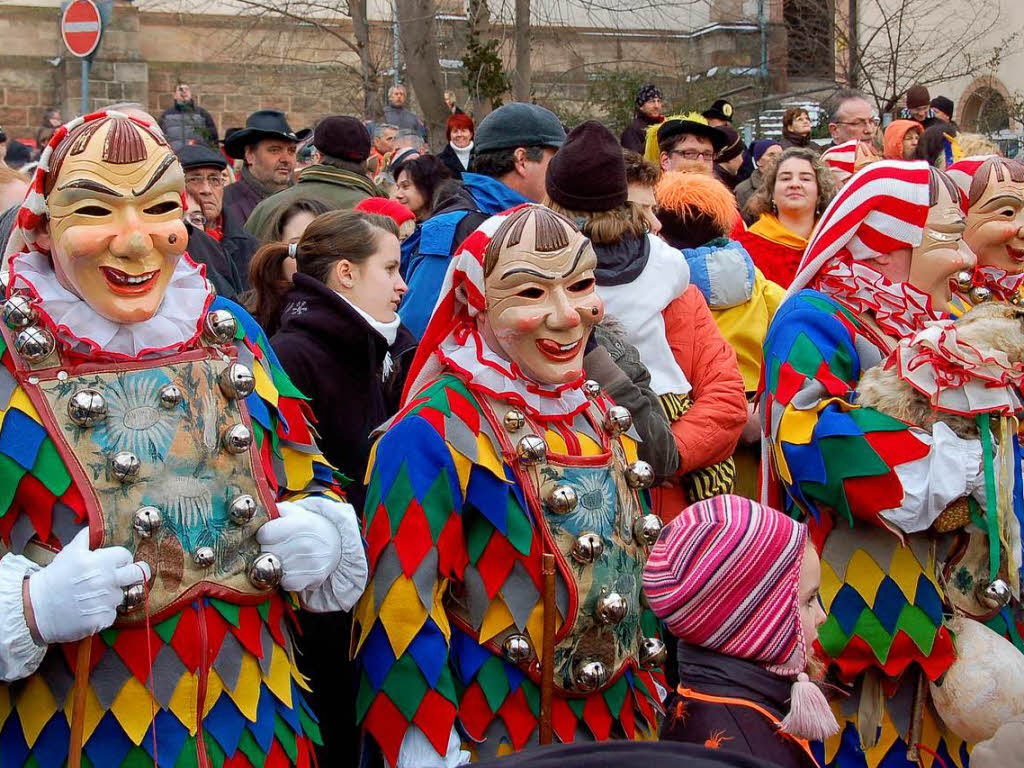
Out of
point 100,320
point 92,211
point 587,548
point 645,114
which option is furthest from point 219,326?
point 645,114

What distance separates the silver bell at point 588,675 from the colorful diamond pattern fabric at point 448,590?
7 cm

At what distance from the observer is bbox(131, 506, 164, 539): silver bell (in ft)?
9.57

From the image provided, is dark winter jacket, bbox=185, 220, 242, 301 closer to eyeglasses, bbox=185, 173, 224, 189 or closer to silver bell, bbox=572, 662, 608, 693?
eyeglasses, bbox=185, 173, 224, 189

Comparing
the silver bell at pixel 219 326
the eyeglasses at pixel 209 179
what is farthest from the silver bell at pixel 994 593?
the eyeglasses at pixel 209 179

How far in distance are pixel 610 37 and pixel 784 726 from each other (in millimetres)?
17891

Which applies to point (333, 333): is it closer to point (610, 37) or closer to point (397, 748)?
point (397, 748)

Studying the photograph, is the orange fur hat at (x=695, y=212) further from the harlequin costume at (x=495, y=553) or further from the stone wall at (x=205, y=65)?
the stone wall at (x=205, y=65)

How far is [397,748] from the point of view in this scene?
3.11 meters

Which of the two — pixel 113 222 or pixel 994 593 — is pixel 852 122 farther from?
pixel 113 222

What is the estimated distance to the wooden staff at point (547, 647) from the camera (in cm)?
319

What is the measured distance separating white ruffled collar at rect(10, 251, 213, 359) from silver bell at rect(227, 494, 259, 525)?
14.6 inches

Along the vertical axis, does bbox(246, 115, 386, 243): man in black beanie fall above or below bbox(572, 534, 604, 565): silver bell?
above

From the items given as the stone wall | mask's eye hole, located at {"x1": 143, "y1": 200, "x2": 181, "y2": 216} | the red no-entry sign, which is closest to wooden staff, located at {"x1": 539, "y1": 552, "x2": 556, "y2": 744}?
mask's eye hole, located at {"x1": 143, "y1": 200, "x2": 181, "y2": 216}

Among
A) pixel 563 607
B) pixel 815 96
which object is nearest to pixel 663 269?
pixel 563 607
